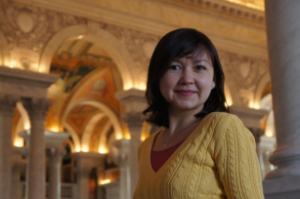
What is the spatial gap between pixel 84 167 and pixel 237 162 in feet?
69.9

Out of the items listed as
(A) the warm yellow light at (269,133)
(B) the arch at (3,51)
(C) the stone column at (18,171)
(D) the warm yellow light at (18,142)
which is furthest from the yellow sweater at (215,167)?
(A) the warm yellow light at (269,133)

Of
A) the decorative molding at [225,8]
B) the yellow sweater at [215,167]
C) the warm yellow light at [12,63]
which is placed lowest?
the yellow sweater at [215,167]

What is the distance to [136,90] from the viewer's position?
48.8 ft

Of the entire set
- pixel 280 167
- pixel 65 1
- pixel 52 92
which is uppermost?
pixel 65 1

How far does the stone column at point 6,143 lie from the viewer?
1209cm

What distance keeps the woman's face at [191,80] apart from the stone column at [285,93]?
301cm

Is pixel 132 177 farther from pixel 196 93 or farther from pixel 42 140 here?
pixel 196 93

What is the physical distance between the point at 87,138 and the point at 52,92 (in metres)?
4.07

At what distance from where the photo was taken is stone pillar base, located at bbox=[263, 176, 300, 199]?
438 cm

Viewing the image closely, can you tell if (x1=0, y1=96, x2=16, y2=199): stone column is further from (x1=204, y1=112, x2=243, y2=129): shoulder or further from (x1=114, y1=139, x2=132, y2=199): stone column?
(x1=204, y1=112, x2=243, y2=129): shoulder

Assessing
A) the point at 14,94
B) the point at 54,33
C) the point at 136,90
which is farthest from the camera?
the point at 136,90

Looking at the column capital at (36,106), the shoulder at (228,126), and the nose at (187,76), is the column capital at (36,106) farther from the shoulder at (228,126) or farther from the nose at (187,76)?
the shoulder at (228,126)

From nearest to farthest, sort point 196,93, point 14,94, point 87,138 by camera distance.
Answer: point 196,93, point 14,94, point 87,138

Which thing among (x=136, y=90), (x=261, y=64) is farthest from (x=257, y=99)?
(x=136, y=90)
